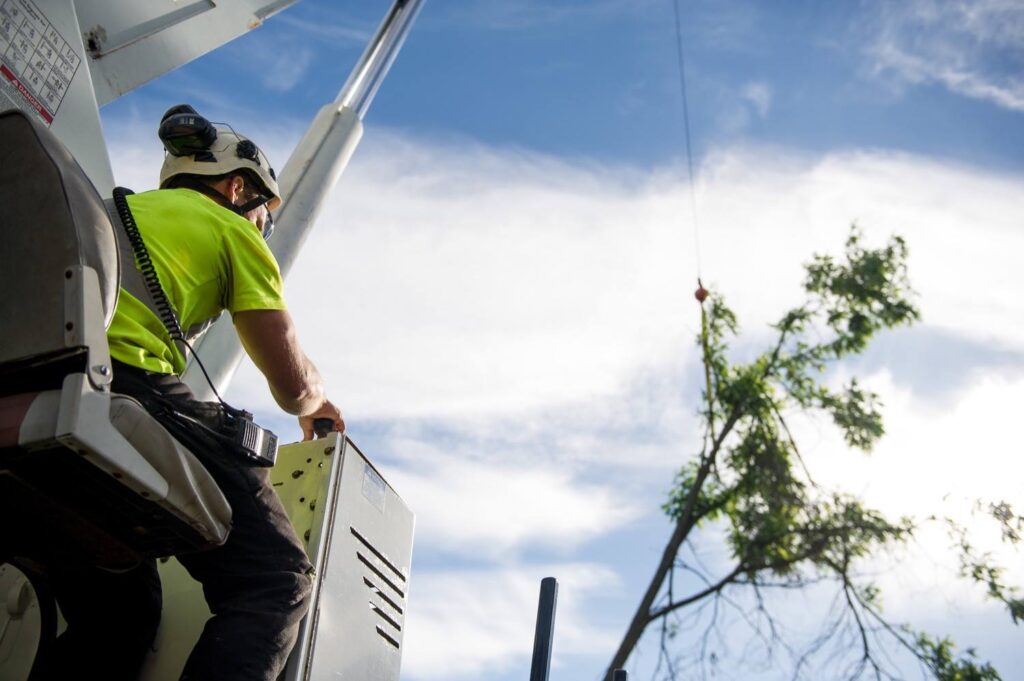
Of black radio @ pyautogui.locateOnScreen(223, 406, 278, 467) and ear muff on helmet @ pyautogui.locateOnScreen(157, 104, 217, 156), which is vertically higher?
ear muff on helmet @ pyautogui.locateOnScreen(157, 104, 217, 156)

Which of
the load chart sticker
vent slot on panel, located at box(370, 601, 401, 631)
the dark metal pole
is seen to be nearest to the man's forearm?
vent slot on panel, located at box(370, 601, 401, 631)

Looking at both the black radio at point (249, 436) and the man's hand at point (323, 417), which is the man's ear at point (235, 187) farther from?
the black radio at point (249, 436)

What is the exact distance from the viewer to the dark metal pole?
8.71 feet

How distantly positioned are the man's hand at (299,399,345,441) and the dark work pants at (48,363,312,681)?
0.58m

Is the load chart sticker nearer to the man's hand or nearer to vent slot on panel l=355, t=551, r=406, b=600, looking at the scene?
the man's hand

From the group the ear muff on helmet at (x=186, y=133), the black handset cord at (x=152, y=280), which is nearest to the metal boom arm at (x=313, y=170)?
the ear muff on helmet at (x=186, y=133)

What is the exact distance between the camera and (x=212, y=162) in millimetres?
2750

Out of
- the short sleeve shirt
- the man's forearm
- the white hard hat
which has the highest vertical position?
the white hard hat

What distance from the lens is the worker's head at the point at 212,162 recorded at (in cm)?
274

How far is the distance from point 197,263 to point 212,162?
0.48 meters

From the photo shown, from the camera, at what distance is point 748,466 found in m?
11.5

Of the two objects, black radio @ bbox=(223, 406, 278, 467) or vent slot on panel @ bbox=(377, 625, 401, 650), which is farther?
vent slot on panel @ bbox=(377, 625, 401, 650)

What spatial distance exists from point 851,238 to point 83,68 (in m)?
10.5

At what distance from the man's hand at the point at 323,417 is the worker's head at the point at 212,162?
59 centimetres
